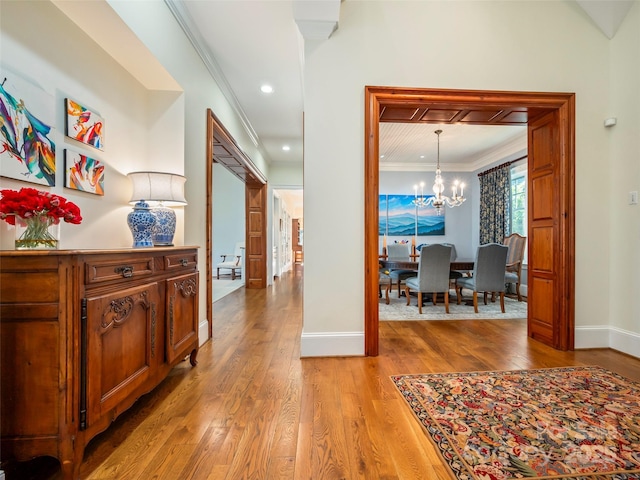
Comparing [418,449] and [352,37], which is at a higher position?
[352,37]

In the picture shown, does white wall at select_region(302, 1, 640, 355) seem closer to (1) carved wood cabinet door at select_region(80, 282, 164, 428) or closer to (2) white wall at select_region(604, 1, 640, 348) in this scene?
(2) white wall at select_region(604, 1, 640, 348)

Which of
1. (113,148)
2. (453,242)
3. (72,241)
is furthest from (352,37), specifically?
(453,242)

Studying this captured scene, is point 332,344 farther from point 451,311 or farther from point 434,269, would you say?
point 451,311

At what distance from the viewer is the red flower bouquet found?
1180 mm

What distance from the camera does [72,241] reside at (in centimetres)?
176

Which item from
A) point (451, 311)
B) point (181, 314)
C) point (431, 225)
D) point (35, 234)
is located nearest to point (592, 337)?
point (451, 311)

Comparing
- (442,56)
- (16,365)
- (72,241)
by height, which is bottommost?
(16,365)

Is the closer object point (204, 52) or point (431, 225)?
point (204, 52)

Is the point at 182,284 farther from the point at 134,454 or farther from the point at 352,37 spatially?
the point at 352,37

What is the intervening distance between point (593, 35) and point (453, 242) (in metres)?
4.96

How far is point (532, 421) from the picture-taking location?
1523 mm

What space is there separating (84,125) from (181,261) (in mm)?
1050

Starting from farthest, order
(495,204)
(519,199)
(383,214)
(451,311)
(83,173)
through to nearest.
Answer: (383,214) < (495,204) < (519,199) < (451,311) < (83,173)

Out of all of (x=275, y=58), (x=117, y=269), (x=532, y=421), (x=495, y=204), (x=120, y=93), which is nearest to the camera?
(x=117, y=269)
